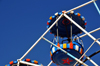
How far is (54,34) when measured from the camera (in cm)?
1564

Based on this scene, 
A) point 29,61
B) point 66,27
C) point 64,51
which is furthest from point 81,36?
point 29,61

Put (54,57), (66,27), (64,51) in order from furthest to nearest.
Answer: (66,27) → (54,57) → (64,51)

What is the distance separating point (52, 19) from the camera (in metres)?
14.1

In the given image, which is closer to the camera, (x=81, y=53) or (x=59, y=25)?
(x=81, y=53)

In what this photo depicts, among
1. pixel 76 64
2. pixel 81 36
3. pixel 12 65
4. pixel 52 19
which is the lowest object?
pixel 76 64

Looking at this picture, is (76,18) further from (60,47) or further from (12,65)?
(12,65)

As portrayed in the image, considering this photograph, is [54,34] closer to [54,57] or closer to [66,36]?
[66,36]

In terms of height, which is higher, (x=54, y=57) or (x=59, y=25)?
(x=59, y=25)

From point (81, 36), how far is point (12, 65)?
5.19 m

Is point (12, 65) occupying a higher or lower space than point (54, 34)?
lower

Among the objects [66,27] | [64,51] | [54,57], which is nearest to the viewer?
[64,51]

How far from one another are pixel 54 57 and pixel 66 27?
2625 mm

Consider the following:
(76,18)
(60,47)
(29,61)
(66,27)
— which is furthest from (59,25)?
(29,61)

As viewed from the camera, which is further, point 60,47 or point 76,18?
point 76,18
